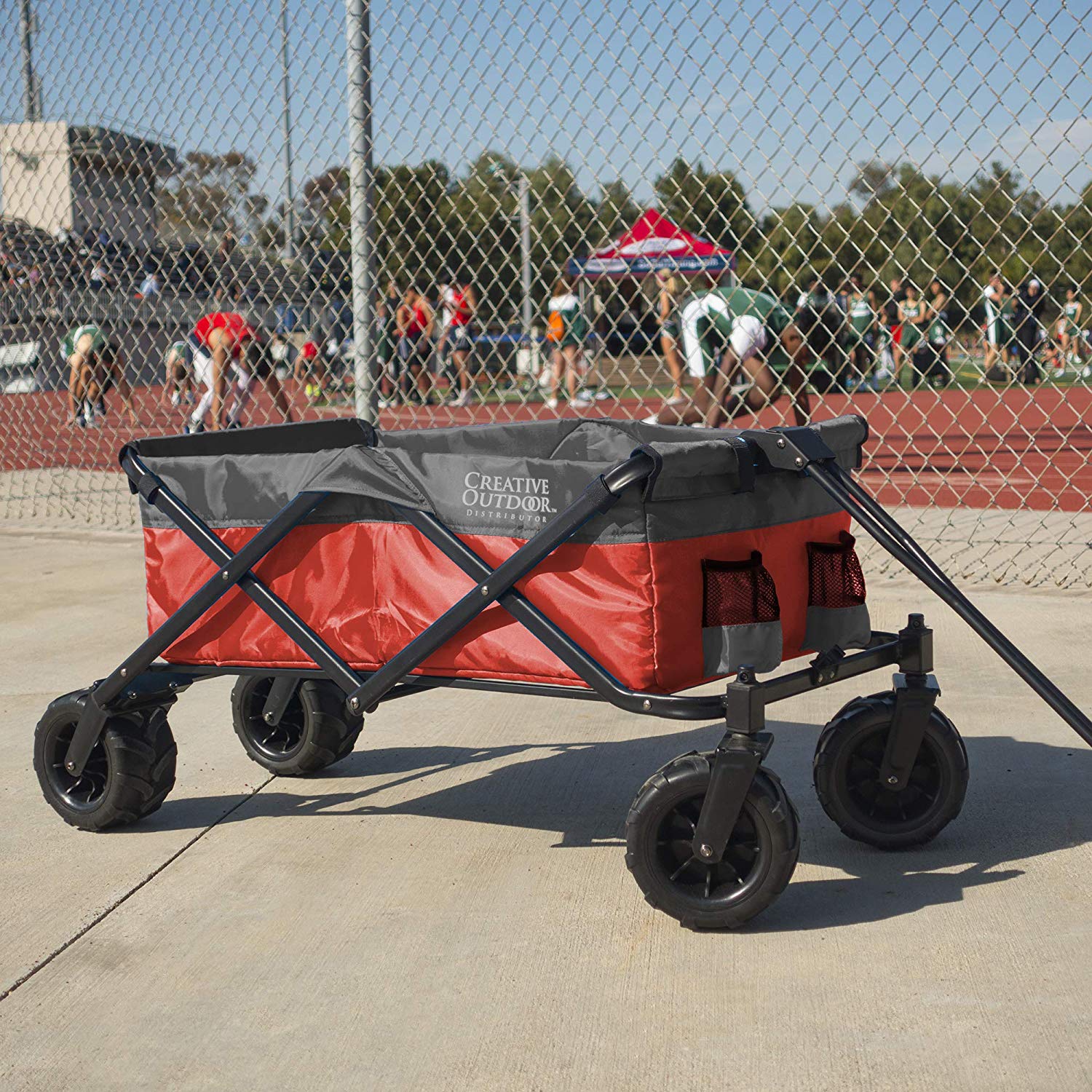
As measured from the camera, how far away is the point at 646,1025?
218 cm

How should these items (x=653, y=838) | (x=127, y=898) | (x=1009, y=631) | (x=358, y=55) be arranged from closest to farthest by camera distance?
(x=653, y=838) < (x=127, y=898) < (x=1009, y=631) < (x=358, y=55)

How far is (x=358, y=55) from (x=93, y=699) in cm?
351

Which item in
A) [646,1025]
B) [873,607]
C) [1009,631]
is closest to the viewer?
[646,1025]

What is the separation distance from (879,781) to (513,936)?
2.85 ft

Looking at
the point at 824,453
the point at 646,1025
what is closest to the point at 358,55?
the point at 824,453

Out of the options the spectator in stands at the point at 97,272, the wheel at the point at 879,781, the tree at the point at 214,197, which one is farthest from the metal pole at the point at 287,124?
the wheel at the point at 879,781

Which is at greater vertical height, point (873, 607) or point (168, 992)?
point (873, 607)

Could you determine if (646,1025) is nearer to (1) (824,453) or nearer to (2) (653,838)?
(2) (653,838)

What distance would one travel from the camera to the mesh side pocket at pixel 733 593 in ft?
8.27

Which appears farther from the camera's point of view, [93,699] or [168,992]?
[93,699]

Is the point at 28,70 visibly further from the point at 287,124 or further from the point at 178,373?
the point at 178,373

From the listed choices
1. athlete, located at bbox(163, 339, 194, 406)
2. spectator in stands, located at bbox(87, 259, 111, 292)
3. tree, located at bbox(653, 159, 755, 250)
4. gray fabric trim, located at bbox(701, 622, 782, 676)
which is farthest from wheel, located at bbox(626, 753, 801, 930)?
athlete, located at bbox(163, 339, 194, 406)

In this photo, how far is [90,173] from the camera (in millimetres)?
7844

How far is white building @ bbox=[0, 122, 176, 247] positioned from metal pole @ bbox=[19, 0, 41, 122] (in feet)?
0.19
